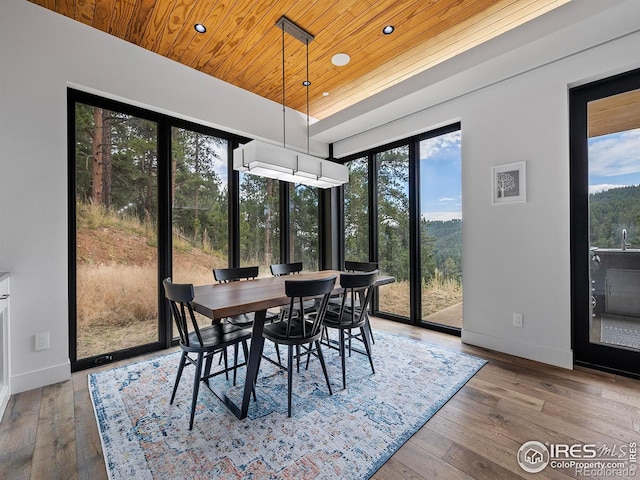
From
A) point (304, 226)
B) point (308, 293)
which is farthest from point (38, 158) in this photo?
point (304, 226)

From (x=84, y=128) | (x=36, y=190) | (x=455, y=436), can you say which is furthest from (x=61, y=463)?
(x=84, y=128)

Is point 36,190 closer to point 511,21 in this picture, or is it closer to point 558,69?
point 511,21

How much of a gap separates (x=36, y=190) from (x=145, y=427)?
207 centimetres

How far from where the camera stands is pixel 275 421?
1913 mm

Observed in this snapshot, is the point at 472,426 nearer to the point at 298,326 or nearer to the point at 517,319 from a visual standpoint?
the point at 298,326

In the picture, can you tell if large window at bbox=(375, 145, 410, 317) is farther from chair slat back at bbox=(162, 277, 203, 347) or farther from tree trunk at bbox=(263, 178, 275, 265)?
chair slat back at bbox=(162, 277, 203, 347)

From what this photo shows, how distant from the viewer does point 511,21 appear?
2.58 m

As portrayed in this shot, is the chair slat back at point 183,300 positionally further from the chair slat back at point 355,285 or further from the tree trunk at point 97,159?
the tree trunk at point 97,159

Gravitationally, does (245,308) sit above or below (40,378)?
above

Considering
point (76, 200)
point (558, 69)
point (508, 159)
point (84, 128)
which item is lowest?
point (76, 200)

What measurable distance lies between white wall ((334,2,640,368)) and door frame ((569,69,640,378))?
105 mm

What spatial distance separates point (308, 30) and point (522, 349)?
3.63 meters

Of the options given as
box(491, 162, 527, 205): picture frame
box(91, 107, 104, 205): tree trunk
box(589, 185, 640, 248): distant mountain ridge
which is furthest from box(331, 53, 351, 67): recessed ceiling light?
box(589, 185, 640, 248): distant mountain ridge

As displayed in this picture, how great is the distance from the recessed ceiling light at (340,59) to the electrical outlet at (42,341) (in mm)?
3718
